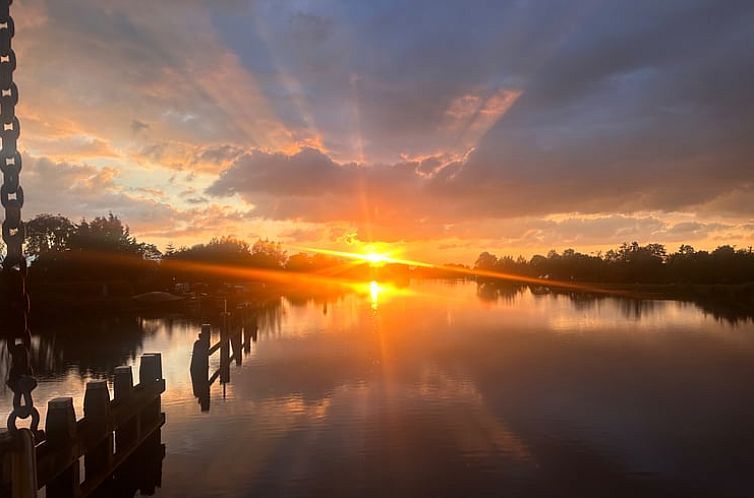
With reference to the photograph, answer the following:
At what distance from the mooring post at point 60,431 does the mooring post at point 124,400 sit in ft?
9.69

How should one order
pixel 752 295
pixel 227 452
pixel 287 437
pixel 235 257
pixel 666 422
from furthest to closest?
pixel 235 257 → pixel 752 295 → pixel 666 422 → pixel 287 437 → pixel 227 452

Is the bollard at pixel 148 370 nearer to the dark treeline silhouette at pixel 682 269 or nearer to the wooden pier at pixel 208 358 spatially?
the wooden pier at pixel 208 358

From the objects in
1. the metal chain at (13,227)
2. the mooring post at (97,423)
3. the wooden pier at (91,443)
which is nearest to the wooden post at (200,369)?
the wooden pier at (91,443)

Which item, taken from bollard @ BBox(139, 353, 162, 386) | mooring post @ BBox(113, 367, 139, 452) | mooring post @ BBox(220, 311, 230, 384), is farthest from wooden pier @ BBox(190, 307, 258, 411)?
mooring post @ BBox(113, 367, 139, 452)

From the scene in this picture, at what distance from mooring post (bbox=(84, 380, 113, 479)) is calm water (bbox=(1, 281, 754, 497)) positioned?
1.84 metres

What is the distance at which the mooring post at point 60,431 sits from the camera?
11.0m

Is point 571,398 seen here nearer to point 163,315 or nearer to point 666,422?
point 666,422

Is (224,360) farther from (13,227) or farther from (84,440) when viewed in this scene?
(13,227)

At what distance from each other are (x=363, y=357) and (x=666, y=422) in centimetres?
1726

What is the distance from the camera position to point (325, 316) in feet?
202

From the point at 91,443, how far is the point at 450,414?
39.6 feet

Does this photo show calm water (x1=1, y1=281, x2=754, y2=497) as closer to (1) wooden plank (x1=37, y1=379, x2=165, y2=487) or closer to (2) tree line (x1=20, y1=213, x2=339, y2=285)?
(1) wooden plank (x1=37, y1=379, x2=165, y2=487)

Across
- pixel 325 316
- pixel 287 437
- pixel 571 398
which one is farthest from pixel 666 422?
pixel 325 316

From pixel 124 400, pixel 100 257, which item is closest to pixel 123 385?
pixel 124 400
